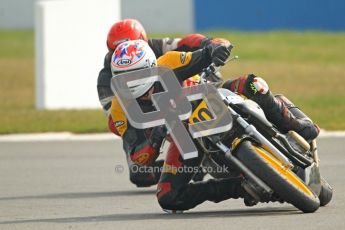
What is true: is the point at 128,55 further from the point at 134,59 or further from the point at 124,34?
the point at 124,34

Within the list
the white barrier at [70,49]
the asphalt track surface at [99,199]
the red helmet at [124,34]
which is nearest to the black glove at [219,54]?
the asphalt track surface at [99,199]

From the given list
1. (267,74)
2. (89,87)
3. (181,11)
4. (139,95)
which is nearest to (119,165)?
(139,95)

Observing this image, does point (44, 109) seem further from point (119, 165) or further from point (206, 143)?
point (206, 143)

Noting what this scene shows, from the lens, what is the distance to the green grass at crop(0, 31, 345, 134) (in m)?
15.9

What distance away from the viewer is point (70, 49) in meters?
17.3

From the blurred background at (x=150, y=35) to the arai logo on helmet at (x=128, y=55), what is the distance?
653 cm

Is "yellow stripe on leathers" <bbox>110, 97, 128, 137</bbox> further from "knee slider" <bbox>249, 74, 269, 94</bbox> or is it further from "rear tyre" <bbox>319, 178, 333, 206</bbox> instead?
"rear tyre" <bbox>319, 178, 333, 206</bbox>

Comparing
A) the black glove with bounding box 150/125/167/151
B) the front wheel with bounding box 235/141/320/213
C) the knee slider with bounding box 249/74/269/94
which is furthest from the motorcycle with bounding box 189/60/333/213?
the black glove with bounding box 150/125/167/151

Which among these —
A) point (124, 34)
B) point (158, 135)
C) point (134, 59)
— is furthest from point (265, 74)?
point (158, 135)

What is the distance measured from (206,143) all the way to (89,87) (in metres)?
9.51

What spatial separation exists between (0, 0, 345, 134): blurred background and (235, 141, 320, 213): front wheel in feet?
23.0

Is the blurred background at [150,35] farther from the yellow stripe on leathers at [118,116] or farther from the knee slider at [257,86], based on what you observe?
the knee slider at [257,86]

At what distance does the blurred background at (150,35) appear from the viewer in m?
17.3

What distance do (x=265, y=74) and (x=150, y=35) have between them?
7.07 metres
